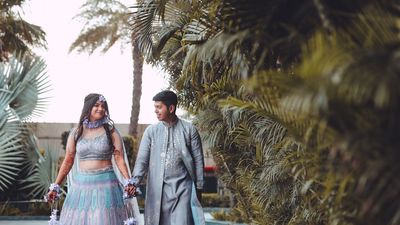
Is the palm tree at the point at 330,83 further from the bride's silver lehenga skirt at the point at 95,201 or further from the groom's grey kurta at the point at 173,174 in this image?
the bride's silver lehenga skirt at the point at 95,201

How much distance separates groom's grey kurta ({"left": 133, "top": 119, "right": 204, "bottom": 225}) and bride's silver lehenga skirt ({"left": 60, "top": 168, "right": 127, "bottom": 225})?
264mm

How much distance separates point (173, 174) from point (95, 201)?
31.1 inches

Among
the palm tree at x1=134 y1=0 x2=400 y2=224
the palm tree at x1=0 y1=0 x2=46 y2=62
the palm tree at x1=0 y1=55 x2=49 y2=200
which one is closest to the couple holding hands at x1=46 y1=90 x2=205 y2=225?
the palm tree at x1=134 y1=0 x2=400 y2=224

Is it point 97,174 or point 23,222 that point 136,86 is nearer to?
point 23,222

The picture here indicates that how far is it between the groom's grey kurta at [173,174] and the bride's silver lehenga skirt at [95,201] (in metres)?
0.26

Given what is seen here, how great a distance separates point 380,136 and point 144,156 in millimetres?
4875

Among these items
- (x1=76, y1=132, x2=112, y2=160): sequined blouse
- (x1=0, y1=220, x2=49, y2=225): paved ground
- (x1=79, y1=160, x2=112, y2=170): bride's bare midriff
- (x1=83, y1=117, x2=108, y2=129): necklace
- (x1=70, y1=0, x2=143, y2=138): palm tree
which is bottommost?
(x1=0, y1=220, x2=49, y2=225): paved ground

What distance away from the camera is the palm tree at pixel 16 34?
1727 cm

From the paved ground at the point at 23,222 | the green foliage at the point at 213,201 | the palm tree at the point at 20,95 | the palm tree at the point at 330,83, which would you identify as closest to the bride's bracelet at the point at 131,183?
the palm tree at the point at 330,83

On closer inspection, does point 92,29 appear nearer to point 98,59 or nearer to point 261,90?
point 98,59

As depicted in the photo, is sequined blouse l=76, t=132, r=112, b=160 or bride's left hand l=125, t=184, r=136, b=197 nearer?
bride's left hand l=125, t=184, r=136, b=197

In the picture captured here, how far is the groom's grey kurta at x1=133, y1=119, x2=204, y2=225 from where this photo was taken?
295 inches

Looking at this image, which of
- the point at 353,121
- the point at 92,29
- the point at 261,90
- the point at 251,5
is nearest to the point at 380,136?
the point at 353,121

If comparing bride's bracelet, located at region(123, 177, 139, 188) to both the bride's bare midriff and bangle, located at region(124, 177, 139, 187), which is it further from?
the bride's bare midriff
